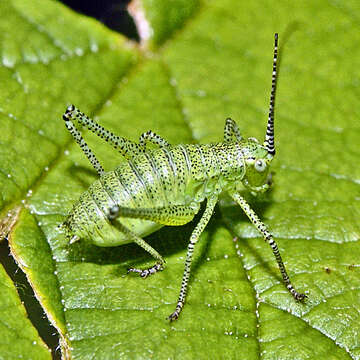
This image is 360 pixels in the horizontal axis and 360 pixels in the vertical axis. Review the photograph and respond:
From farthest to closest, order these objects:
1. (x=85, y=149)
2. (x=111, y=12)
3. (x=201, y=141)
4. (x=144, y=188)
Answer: (x=111, y=12), (x=201, y=141), (x=85, y=149), (x=144, y=188)

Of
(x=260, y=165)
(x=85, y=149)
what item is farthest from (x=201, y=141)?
(x=85, y=149)

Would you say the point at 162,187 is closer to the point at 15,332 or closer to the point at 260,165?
the point at 260,165

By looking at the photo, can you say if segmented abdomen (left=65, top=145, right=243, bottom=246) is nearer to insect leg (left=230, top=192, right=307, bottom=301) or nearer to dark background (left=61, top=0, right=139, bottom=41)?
insect leg (left=230, top=192, right=307, bottom=301)

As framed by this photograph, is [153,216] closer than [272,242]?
Yes

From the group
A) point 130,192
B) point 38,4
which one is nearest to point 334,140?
point 130,192

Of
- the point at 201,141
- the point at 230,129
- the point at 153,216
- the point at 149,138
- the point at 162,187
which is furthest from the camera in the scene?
the point at 201,141

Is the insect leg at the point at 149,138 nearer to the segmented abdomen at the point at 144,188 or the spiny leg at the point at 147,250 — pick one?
the segmented abdomen at the point at 144,188

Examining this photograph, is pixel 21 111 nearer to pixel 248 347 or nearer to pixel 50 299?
pixel 50 299

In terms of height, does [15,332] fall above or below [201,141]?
below
